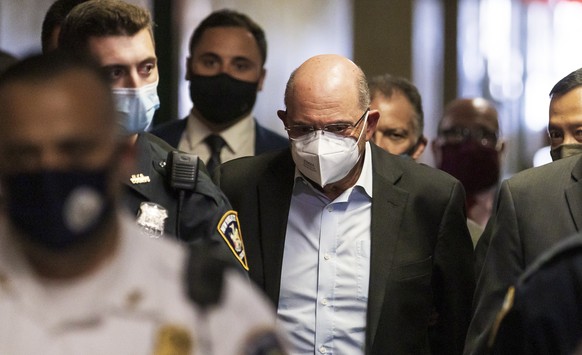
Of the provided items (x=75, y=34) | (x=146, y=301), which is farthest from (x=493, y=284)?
(x=146, y=301)

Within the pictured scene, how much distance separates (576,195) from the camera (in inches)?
121

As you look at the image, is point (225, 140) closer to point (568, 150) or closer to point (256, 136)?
point (256, 136)

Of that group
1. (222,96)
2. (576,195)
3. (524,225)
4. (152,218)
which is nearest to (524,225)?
(524,225)

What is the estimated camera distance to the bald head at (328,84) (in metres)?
3.49

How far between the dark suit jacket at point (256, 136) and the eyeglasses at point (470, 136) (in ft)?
2.90

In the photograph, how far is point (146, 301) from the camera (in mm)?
1553

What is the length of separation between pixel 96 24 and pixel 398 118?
175cm

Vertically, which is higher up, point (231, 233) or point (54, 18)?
point (54, 18)

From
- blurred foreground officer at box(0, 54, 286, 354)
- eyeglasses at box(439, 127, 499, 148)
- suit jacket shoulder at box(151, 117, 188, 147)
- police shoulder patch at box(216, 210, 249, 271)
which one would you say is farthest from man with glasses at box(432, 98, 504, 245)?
blurred foreground officer at box(0, 54, 286, 354)

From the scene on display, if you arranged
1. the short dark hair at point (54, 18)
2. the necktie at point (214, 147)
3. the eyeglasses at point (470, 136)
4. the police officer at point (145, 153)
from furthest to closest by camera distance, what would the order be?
the eyeglasses at point (470, 136) → the necktie at point (214, 147) → the short dark hair at point (54, 18) → the police officer at point (145, 153)

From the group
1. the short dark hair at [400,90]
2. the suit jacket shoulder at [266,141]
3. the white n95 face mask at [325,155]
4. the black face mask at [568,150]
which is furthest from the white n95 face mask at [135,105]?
the short dark hair at [400,90]

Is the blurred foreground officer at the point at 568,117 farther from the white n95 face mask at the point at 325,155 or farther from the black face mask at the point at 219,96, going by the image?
the black face mask at the point at 219,96

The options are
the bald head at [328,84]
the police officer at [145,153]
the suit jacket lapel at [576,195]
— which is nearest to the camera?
the police officer at [145,153]

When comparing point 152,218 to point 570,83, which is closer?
point 152,218
